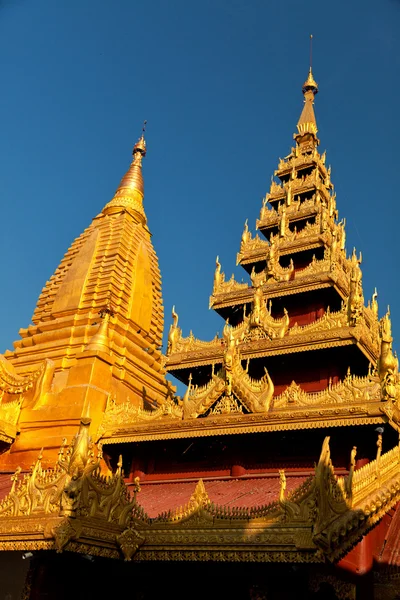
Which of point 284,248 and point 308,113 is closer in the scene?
point 284,248

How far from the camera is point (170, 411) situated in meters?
15.7

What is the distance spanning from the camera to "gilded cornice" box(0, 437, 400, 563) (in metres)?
9.79

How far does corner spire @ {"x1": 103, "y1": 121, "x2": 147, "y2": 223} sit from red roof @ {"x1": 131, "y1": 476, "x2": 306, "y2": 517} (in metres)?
15.9

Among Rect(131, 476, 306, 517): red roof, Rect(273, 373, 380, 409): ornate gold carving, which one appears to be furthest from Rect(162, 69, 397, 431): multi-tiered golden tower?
Rect(131, 476, 306, 517): red roof

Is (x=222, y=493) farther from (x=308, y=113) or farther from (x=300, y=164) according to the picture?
(x=308, y=113)

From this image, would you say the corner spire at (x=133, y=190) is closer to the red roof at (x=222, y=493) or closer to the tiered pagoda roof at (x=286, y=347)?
the tiered pagoda roof at (x=286, y=347)

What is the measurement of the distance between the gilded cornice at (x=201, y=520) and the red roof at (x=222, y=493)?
977 mm

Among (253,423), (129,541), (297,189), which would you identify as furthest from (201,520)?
(297,189)

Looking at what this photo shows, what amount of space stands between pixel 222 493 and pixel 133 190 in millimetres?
19145

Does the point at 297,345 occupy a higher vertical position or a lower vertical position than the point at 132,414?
higher

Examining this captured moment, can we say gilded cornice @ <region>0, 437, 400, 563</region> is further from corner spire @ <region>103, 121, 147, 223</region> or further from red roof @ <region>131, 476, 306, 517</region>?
corner spire @ <region>103, 121, 147, 223</region>

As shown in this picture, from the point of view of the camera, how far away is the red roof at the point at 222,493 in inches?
482

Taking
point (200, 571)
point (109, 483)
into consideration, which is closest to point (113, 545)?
point (109, 483)

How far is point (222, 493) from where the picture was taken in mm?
13234
